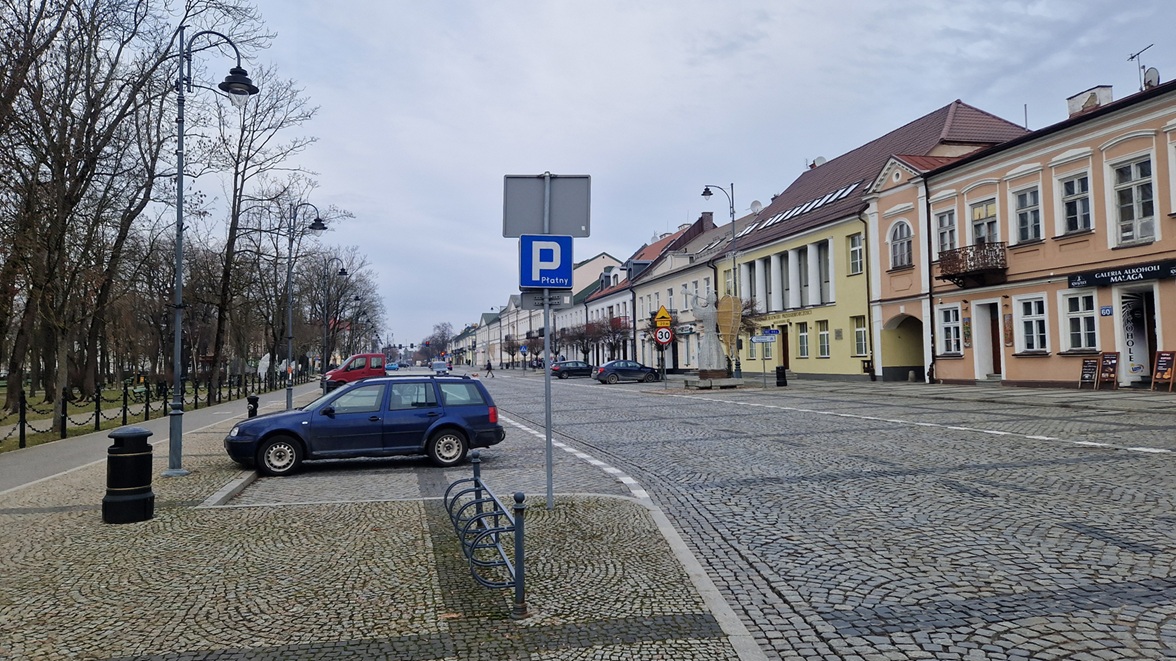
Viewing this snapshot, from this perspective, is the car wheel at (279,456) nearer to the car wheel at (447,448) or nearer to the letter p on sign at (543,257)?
the car wheel at (447,448)

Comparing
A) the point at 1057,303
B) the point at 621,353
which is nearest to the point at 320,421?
the point at 1057,303

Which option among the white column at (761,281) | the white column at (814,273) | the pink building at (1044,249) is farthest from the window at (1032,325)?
the white column at (761,281)

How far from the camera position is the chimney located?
27.3m

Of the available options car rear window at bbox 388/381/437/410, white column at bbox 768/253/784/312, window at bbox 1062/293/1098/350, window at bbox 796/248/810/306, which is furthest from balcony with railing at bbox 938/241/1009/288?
car rear window at bbox 388/381/437/410

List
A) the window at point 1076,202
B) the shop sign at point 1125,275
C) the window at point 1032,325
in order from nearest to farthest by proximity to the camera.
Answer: the shop sign at point 1125,275 < the window at point 1076,202 < the window at point 1032,325

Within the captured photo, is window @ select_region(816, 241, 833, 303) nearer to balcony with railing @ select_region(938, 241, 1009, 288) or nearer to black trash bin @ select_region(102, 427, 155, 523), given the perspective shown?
balcony with railing @ select_region(938, 241, 1009, 288)

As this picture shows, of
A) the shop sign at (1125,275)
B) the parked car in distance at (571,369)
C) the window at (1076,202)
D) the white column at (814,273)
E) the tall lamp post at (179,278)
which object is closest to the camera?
the tall lamp post at (179,278)

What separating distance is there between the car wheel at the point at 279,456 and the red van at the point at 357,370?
27.4 metres

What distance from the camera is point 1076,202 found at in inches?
999

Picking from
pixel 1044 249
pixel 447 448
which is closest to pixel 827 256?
pixel 1044 249

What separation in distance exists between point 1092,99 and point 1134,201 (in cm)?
605

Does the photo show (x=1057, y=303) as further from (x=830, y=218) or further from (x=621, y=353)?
(x=621, y=353)

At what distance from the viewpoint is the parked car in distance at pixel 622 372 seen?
46.0 metres

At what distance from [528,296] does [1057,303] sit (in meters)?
24.1
